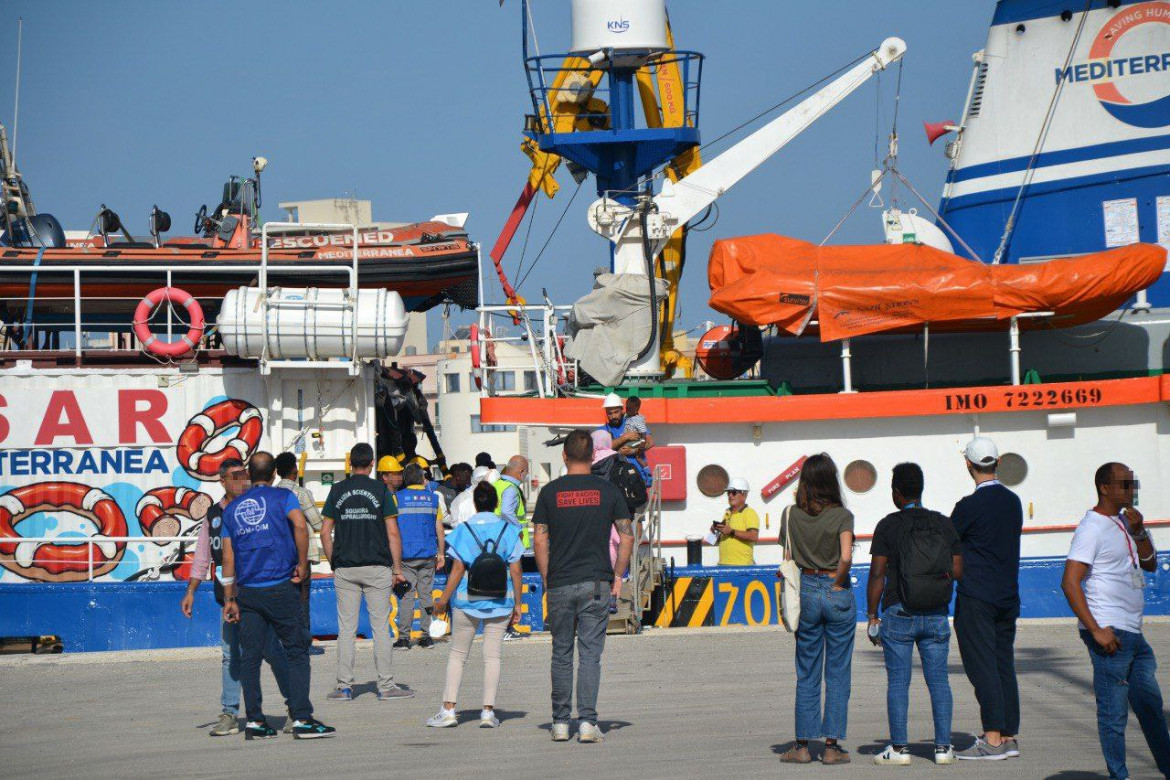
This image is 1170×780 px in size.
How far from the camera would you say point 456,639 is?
369 inches

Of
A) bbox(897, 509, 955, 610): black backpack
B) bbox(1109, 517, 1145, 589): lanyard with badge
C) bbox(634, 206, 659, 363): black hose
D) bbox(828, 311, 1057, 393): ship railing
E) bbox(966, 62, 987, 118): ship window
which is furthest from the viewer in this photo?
bbox(966, 62, 987, 118): ship window

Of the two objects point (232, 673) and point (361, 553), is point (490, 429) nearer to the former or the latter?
point (361, 553)

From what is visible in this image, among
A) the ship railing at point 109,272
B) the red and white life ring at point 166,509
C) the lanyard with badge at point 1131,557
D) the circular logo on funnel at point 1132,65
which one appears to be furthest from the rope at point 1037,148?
the lanyard with badge at point 1131,557

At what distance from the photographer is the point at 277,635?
29.4ft

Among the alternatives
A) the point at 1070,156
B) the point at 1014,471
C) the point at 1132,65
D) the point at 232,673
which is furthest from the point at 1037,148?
the point at 232,673

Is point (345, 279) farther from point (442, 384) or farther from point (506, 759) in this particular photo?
point (442, 384)

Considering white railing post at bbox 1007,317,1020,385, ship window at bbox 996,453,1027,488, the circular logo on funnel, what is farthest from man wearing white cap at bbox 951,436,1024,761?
the circular logo on funnel

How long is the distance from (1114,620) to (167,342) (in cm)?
1291

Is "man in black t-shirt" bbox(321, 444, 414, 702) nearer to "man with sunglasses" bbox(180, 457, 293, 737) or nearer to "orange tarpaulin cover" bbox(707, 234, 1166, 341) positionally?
"man with sunglasses" bbox(180, 457, 293, 737)

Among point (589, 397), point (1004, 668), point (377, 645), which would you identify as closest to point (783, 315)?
point (589, 397)

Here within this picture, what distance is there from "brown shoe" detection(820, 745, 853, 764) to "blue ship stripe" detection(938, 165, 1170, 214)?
13.0m

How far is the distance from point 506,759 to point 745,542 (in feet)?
24.3

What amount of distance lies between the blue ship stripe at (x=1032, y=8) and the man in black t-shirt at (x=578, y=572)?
44.1ft

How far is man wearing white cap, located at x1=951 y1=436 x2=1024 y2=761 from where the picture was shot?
8062 mm
